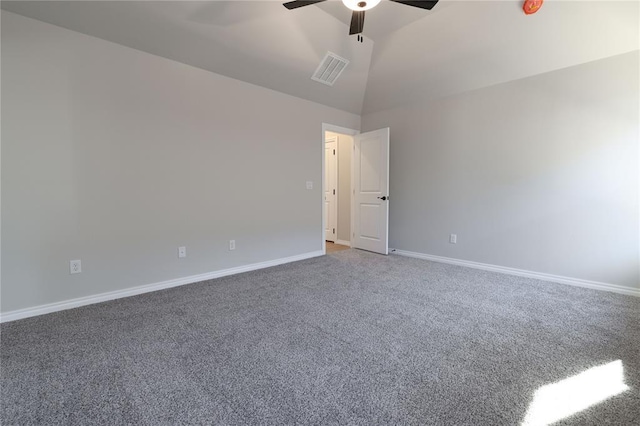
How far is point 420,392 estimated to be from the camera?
135 centimetres

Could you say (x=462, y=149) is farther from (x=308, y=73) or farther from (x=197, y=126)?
(x=197, y=126)

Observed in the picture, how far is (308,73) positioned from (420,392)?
366 cm

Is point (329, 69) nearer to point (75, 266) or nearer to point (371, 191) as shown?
point (371, 191)

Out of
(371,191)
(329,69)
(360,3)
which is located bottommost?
(371,191)

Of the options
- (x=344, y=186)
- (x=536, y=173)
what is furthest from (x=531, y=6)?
(x=344, y=186)

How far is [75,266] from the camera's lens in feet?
7.84

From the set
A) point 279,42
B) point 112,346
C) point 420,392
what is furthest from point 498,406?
point 279,42

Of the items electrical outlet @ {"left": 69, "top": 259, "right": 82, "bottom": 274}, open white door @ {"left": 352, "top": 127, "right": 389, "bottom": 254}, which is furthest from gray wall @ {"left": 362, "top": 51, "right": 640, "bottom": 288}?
electrical outlet @ {"left": 69, "top": 259, "right": 82, "bottom": 274}

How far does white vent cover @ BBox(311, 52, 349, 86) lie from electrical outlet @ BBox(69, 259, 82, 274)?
337cm

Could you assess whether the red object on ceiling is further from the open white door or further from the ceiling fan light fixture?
the open white door

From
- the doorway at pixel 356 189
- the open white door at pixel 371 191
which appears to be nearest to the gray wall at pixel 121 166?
the doorway at pixel 356 189

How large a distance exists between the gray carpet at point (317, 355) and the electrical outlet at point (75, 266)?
0.35 metres

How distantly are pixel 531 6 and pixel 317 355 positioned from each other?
3599 mm

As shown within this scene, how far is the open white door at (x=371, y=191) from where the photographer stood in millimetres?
4281
